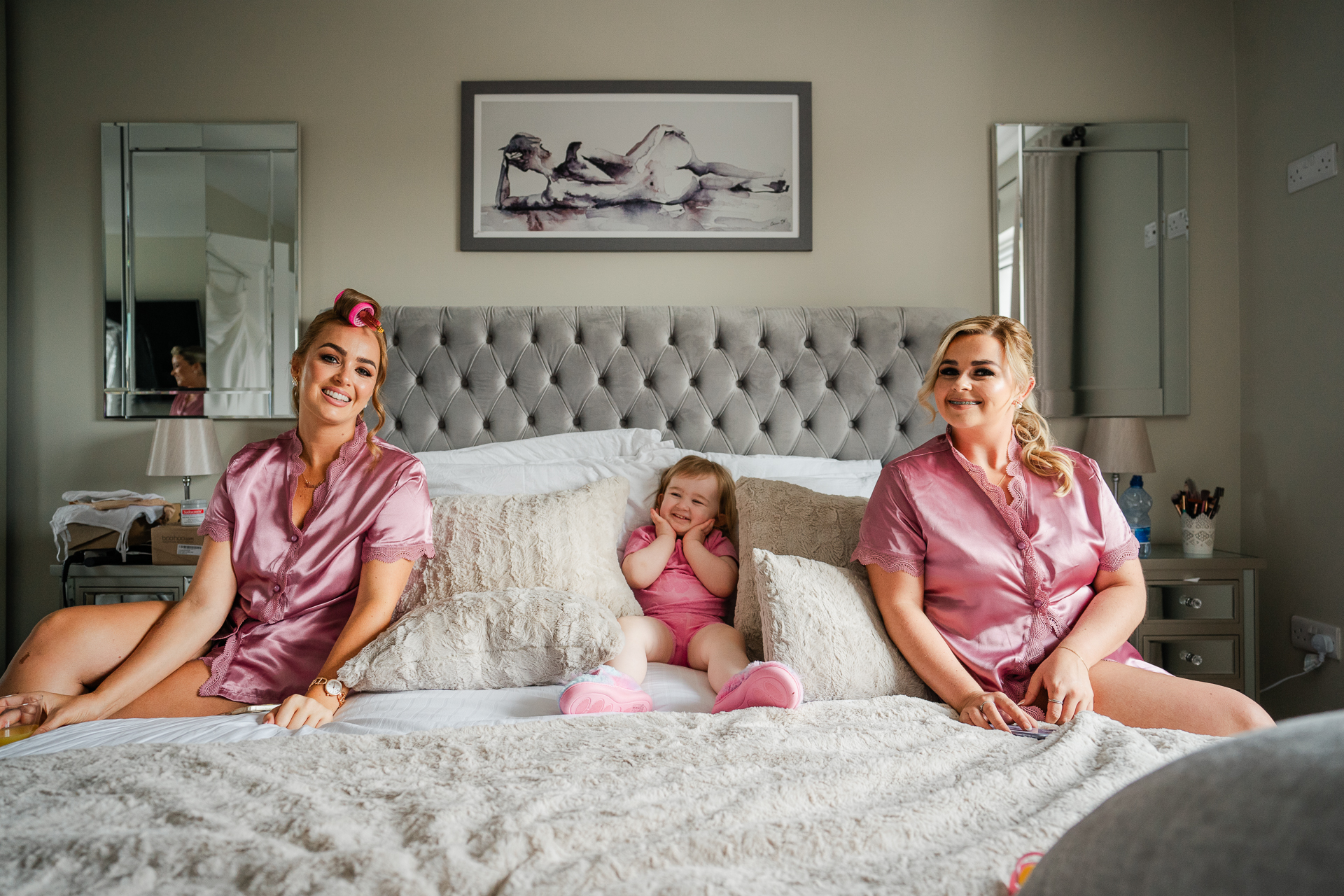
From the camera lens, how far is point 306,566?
5.06 feet

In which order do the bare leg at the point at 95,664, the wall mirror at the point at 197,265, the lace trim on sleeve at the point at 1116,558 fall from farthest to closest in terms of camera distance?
the wall mirror at the point at 197,265
the lace trim on sleeve at the point at 1116,558
the bare leg at the point at 95,664

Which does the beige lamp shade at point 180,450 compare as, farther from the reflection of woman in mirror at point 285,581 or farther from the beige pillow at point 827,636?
the beige pillow at point 827,636

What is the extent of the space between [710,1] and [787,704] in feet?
8.47

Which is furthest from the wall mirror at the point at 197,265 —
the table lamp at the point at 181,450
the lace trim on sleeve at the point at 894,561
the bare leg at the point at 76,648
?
Answer: the lace trim on sleeve at the point at 894,561

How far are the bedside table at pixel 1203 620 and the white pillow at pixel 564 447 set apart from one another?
1678mm

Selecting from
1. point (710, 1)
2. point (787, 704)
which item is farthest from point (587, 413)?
point (710, 1)

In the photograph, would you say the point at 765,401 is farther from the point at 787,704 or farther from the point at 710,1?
the point at 710,1

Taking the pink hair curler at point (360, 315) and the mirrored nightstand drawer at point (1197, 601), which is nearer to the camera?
the pink hair curler at point (360, 315)

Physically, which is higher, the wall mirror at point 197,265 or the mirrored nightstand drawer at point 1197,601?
the wall mirror at point 197,265

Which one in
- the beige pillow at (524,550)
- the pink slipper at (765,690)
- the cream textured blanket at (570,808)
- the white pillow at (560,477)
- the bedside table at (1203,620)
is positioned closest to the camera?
the cream textured blanket at (570,808)

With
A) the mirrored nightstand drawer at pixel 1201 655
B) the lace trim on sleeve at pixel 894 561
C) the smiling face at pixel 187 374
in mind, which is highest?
the smiling face at pixel 187 374

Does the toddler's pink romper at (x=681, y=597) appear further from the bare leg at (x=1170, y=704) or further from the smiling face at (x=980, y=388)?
the bare leg at (x=1170, y=704)

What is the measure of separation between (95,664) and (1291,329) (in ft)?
12.0

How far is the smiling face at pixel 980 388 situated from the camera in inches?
59.1
